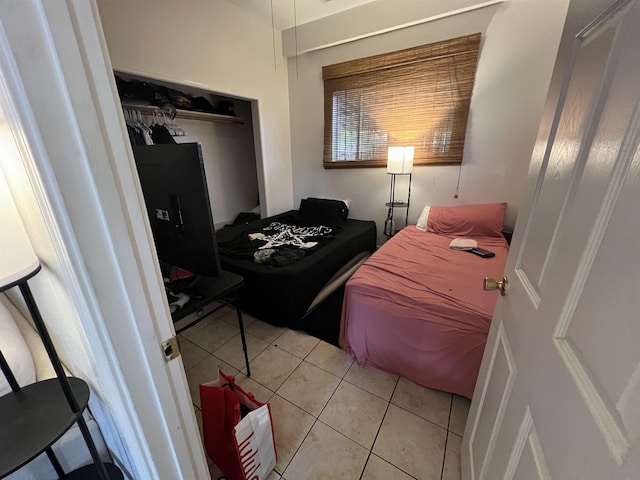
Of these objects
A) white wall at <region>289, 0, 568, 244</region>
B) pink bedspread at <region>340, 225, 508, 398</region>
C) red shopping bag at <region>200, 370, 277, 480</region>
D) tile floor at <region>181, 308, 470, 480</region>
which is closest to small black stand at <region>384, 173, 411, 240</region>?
white wall at <region>289, 0, 568, 244</region>

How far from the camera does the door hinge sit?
60 centimetres

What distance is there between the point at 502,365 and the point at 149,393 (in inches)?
39.8

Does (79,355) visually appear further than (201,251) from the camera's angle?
No

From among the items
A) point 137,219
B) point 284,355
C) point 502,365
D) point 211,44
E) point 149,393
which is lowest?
point 284,355

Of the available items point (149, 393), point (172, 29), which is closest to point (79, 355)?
point (149, 393)

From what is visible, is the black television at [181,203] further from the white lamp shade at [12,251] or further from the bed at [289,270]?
the bed at [289,270]

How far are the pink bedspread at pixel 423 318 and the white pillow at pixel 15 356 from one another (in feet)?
4.78

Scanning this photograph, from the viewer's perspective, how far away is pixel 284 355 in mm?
1847

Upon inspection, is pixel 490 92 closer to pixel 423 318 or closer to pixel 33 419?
pixel 423 318

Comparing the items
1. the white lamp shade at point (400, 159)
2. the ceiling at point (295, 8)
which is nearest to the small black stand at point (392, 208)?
the white lamp shade at point (400, 159)

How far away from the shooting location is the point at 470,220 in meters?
2.54

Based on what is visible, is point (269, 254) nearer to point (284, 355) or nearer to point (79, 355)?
point (284, 355)

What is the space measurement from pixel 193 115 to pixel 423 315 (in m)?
3.18

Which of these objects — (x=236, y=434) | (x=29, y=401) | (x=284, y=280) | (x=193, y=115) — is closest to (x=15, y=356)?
(x=29, y=401)
